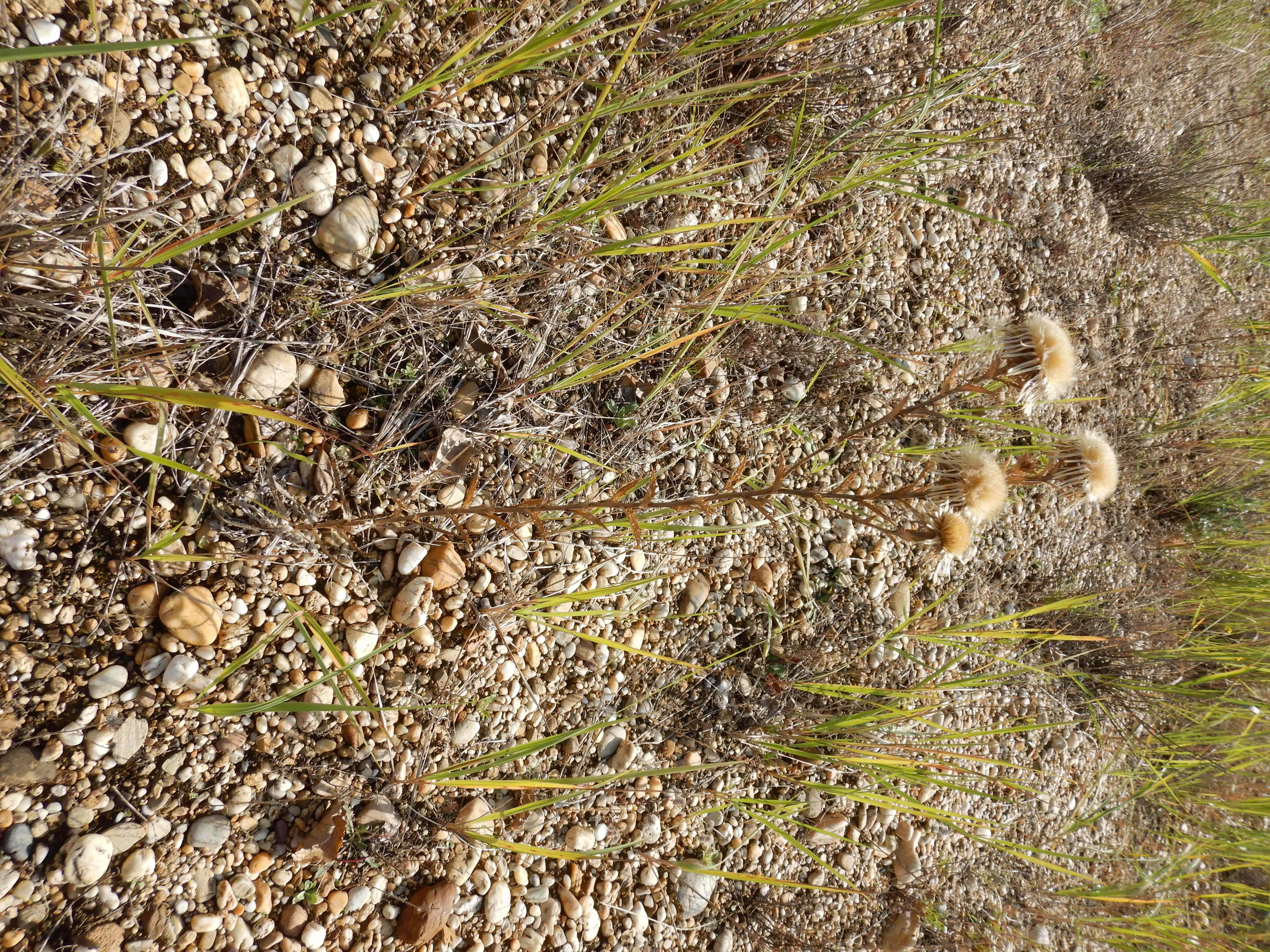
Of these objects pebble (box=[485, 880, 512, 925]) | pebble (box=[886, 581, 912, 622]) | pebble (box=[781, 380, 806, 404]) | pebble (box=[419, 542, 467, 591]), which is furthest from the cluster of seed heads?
pebble (box=[485, 880, 512, 925])

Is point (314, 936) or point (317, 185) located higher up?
point (317, 185)

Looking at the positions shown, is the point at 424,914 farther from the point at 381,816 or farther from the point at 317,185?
the point at 317,185

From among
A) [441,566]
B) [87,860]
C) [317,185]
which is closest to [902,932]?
[441,566]

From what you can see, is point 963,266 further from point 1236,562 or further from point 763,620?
point 1236,562

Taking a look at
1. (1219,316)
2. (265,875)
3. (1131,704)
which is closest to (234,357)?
(265,875)

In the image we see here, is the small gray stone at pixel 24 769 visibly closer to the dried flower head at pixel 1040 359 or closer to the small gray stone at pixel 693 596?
the small gray stone at pixel 693 596

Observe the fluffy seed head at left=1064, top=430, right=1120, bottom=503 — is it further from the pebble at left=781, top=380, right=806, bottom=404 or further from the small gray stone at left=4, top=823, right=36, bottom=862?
the small gray stone at left=4, top=823, right=36, bottom=862

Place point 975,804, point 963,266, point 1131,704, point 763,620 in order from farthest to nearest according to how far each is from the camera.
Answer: point 1131,704
point 963,266
point 975,804
point 763,620
